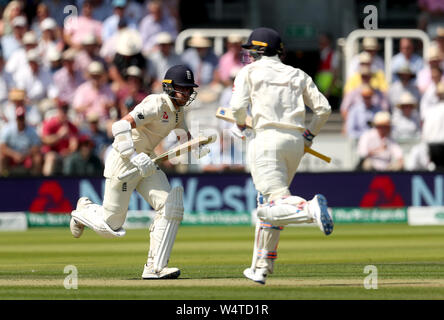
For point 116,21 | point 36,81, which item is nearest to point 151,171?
point 36,81

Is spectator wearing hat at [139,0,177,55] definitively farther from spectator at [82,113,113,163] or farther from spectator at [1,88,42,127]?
spectator at [1,88,42,127]

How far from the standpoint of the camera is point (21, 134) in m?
13.3

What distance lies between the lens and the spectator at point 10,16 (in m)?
14.9

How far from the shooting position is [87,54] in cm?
1398

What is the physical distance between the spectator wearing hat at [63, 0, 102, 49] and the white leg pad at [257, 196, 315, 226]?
8273mm

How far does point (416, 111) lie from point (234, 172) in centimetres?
267

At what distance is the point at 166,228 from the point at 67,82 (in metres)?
7.15

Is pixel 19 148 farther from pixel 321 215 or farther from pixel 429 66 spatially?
pixel 321 215

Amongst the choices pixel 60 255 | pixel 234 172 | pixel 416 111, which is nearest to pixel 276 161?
pixel 60 255

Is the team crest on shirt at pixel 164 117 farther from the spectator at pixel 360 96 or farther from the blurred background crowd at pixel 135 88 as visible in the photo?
the spectator at pixel 360 96

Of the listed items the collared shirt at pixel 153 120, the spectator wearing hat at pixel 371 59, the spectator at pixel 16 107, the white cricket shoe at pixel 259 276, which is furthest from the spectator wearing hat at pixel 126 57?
the white cricket shoe at pixel 259 276

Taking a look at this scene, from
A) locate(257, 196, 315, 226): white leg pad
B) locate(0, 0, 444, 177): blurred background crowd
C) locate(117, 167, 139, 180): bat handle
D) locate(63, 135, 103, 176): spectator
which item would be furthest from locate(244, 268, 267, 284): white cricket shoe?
locate(63, 135, 103, 176): spectator

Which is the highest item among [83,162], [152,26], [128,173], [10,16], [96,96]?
[10,16]

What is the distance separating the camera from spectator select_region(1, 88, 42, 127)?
13312 millimetres
